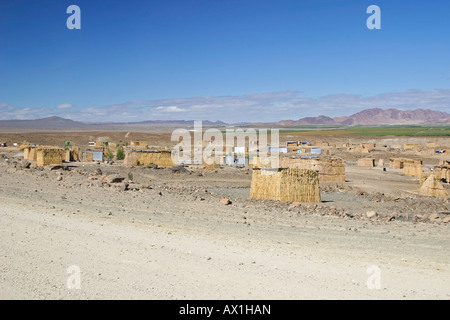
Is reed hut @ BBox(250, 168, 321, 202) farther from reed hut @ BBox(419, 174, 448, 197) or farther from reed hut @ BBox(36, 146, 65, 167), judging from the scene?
reed hut @ BBox(36, 146, 65, 167)

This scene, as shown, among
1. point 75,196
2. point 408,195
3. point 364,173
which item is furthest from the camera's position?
point 364,173

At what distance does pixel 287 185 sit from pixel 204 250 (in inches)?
333

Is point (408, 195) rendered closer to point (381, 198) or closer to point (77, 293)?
point (381, 198)

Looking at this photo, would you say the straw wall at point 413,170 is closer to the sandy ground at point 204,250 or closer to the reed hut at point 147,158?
the reed hut at point 147,158

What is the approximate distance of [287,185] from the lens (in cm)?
1623

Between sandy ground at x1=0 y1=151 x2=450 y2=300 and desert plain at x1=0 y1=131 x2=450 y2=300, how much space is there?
0.02 m

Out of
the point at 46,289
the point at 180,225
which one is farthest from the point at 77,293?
the point at 180,225

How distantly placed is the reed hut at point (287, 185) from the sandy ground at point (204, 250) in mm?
1042

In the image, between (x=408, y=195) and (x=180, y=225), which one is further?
(x=408, y=195)

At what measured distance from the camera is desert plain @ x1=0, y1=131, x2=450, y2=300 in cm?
621

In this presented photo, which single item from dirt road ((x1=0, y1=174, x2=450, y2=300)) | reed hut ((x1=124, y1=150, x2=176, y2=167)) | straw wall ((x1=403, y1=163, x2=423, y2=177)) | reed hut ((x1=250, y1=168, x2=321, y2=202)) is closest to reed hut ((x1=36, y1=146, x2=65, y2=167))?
reed hut ((x1=124, y1=150, x2=176, y2=167))
